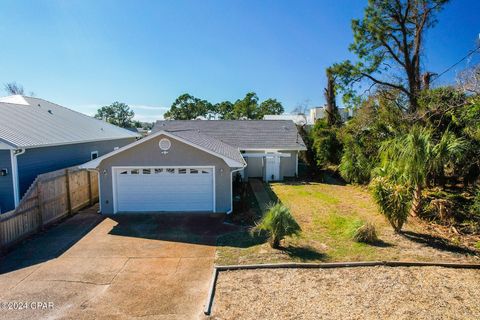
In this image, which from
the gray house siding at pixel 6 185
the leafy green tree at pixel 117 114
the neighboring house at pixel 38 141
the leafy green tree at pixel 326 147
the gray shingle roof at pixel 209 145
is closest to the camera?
the gray house siding at pixel 6 185

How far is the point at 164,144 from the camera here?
12.8 meters

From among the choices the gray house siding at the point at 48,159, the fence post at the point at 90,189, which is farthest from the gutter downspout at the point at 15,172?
the fence post at the point at 90,189

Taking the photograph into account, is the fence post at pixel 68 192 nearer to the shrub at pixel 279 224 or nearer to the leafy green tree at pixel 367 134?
the shrub at pixel 279 224

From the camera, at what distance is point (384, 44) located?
63.0 feet

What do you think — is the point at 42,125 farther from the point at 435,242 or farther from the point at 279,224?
the point at 435,242

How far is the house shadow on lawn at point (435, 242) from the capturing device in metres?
8.95

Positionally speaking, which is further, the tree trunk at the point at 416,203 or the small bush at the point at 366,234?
the tree trunk at the point at 416,203

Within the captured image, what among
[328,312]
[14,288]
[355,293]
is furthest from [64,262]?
[355,293]

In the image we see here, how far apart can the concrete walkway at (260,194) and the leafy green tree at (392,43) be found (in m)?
9.69

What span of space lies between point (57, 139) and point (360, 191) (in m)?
17.7

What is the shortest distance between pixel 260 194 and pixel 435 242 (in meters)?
9.41

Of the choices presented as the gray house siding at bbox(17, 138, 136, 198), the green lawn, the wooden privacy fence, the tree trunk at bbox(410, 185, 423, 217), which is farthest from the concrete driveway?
the tree trunk at bbox(410, 185, 423, 217)

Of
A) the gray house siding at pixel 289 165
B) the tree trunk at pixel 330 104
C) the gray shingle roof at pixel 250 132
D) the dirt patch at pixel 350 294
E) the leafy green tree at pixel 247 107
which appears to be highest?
the leafy green tree at pixel 247 107

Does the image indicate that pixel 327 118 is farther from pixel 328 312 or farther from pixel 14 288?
pixel 14 288
